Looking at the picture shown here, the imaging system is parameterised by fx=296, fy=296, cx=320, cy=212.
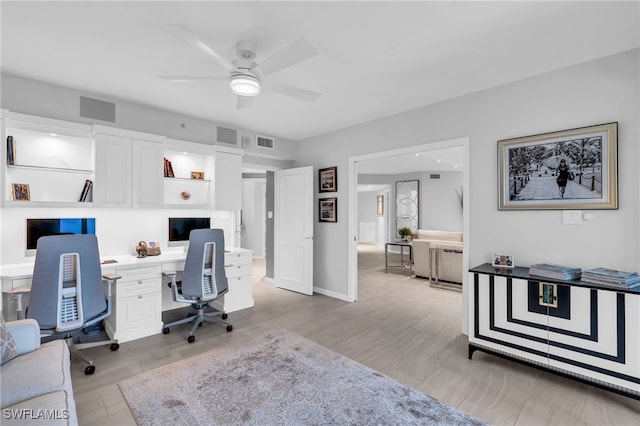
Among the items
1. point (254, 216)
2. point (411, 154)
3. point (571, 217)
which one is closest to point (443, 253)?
point (411, 154)

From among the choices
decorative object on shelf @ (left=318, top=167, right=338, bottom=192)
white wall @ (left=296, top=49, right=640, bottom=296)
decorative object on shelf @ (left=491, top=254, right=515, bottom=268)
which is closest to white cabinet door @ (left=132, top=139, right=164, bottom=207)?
decorative object on shelf @ (left=318, top=167, right=338, bottom=192)

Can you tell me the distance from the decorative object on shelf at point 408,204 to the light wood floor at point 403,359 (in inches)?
187

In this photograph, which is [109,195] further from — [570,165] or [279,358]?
[570,165]

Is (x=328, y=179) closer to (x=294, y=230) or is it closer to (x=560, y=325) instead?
(x=294, y=230)

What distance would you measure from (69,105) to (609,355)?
548 cm

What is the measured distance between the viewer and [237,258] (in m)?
4.16

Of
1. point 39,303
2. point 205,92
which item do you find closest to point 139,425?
point 39,303

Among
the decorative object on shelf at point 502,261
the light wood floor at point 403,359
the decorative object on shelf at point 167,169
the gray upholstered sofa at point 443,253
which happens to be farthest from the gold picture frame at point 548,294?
the decorative object on shelf at point 167,169

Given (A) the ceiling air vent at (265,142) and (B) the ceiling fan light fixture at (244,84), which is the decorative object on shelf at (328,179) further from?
(B) the ceiling fan light fixture at (244,84)

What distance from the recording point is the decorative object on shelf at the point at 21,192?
9.86 ft

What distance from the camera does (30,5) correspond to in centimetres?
195

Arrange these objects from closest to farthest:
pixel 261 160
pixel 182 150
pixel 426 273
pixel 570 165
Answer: pixel 570 165, pixel 182 150, pixel 261 160, pixel 426 273

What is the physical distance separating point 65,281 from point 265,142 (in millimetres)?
3340

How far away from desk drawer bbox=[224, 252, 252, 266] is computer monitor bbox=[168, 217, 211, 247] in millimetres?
687
